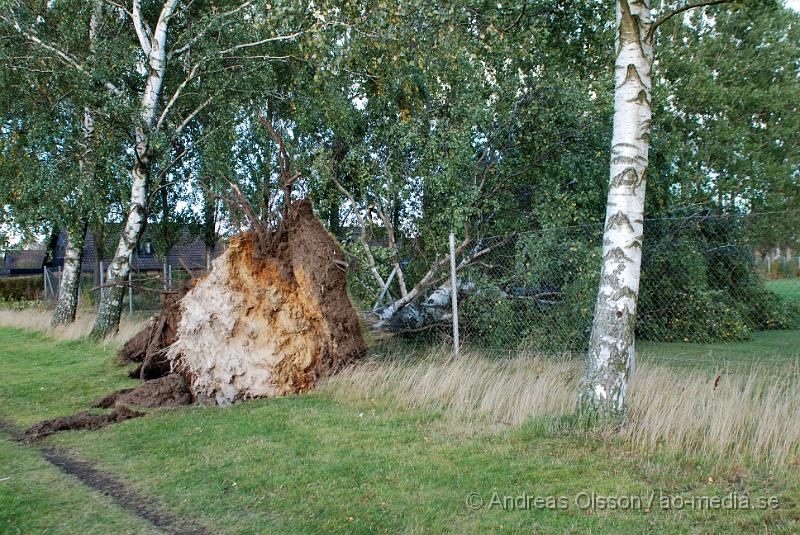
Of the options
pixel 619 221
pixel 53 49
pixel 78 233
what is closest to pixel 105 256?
pixel 78 233

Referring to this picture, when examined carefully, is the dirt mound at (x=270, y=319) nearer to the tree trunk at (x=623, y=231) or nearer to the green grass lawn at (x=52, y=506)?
the green grass lawn at (x=52, y=506)

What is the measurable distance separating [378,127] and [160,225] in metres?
13.9

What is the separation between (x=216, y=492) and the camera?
475 centimetres

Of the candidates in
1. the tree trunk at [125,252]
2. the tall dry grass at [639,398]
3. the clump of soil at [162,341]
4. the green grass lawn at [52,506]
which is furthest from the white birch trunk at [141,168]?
the green grass lawn at [52,506]

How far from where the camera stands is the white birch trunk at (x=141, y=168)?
1344 cm

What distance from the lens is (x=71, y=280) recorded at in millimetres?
16375

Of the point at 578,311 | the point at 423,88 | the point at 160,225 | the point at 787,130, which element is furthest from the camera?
the point at 160,225

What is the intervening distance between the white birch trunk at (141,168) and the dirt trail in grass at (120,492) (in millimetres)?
7550

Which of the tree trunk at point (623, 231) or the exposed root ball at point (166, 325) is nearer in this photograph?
the tree trunk at point (623, 231)

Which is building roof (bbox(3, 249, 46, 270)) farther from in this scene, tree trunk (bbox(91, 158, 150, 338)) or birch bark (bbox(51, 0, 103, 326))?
tree trunk (bbox(91, 158, 150, 338))

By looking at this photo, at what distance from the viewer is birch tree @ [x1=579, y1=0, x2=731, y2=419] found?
5.70 metres

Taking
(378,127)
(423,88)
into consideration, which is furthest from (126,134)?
(423,88)

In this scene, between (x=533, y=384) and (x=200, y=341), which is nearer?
(x=533, y=384)

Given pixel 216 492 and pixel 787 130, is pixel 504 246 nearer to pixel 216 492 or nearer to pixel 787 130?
pixel 216 492
